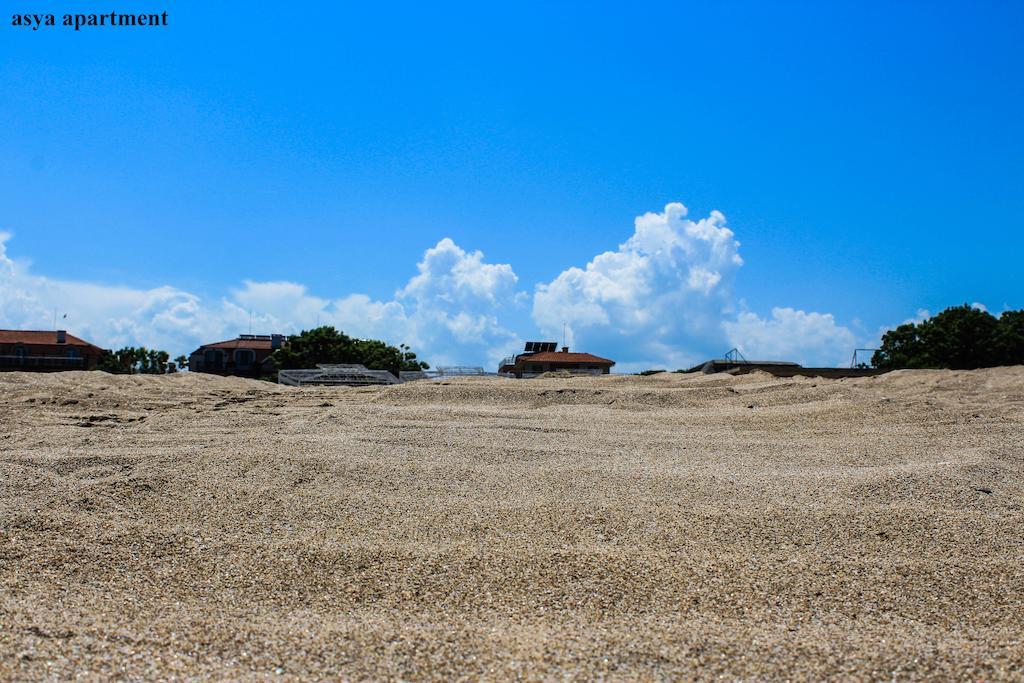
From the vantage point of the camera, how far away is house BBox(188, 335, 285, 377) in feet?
189

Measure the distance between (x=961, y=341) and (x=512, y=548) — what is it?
35683 millimetres

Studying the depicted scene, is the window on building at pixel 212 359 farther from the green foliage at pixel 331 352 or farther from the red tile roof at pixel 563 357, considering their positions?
the red tile roof at pixel 563 357

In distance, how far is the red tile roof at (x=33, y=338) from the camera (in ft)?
168

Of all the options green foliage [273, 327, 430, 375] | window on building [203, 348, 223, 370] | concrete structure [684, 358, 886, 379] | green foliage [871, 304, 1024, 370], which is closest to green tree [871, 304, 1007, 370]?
green foliage [871, 304, 1024, 370]

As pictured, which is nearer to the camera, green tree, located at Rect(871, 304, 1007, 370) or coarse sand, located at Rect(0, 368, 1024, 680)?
coarse sand, located at Rect(0, 368, 1024, 680)

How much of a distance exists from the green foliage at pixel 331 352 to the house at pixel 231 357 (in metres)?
7.95

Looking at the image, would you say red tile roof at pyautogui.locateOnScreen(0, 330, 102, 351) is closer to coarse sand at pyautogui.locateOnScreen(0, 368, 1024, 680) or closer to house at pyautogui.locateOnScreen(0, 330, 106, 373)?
house at pyautogui.locateOnScreen(0, 330, 106, 373)

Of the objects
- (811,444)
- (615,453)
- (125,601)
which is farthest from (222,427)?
(811,444)

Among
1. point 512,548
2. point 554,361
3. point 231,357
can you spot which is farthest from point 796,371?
point 231,357

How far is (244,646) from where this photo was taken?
462cm

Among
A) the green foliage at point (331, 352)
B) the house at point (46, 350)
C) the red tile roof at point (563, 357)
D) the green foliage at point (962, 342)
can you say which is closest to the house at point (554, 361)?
the red tile roof at point (563, 357)

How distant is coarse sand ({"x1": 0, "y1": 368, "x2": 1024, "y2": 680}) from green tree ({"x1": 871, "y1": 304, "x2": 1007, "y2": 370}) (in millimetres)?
27672

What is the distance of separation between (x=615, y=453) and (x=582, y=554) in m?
3.30

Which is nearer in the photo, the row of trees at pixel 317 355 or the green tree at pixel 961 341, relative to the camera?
the green tree at pixel 961 341
